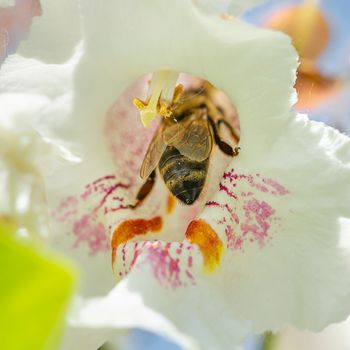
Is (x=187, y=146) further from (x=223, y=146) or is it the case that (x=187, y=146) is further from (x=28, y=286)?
(x=28, y=286)

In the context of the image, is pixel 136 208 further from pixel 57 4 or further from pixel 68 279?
pixel 68 279

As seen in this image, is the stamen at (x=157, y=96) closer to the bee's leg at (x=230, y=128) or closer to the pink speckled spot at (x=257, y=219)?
the bee's leg at (x=230, y=128)

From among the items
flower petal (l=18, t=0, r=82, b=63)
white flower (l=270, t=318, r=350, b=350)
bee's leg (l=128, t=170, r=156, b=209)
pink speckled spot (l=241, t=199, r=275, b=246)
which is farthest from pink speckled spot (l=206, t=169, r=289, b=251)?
white flower (l=270, t=318, r=350, b=350)

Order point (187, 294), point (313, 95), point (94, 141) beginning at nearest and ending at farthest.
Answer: point (187, 294) < point (94, 141) < point (313, 95)

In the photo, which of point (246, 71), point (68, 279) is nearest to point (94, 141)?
point (246, 71)

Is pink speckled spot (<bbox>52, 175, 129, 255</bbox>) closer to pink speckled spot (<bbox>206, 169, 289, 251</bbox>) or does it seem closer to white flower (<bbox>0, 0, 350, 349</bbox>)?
white flower (<bbox>0, 0, 350, 349</bbox>)

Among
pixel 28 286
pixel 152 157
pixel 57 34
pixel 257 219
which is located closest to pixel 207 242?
pixel 257 219
